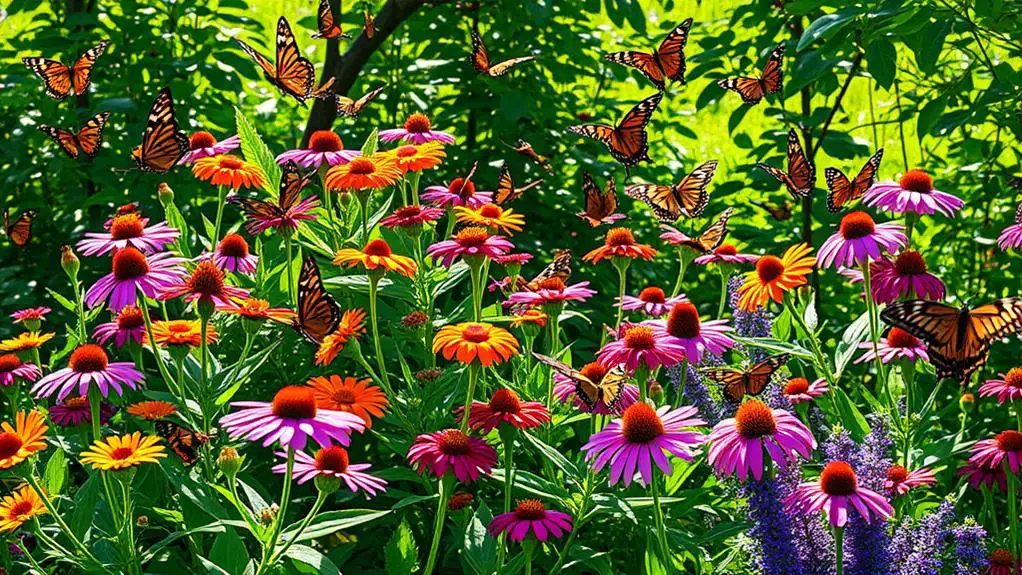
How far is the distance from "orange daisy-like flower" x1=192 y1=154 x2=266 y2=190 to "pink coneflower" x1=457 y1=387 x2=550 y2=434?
0.86 meters

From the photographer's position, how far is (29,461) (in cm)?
212

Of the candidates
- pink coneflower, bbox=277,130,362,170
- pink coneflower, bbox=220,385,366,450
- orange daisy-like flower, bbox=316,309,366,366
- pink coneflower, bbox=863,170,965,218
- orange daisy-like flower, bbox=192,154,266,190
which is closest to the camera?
pink coneflower, bbox=220,385,366,450

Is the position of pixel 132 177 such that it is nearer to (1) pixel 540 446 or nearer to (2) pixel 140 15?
(2) pixel 140 15

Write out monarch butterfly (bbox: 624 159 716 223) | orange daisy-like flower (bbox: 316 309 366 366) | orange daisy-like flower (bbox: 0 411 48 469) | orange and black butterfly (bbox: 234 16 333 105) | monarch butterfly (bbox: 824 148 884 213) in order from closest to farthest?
orange daisy-like flower (bbox: 0 411 48 469) → orange daisy-like flower (bbox: 316 309 366 366) → monarch butterfly (bbox: 824 148 884 213) → monarch butterfly (bbox: 624 159 716 223) → orange and black butterfly (bbox: 234 16 333 105)

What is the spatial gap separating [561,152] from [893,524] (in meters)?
2.46

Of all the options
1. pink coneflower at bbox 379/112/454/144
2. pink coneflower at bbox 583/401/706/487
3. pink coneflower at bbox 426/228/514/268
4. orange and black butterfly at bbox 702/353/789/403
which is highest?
pink coneflower at bbox 379/112/454/144

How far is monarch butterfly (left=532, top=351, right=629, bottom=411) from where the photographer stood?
218 cm

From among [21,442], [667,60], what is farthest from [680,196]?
[21,442]

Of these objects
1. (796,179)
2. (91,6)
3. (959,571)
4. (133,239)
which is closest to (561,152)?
(796,179)

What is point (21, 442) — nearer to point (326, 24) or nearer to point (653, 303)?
point (653, 303)

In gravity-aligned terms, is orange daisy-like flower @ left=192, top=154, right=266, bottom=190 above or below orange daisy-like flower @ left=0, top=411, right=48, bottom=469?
above

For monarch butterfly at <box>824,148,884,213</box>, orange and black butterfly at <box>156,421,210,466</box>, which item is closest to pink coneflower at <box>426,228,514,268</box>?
orange and black butterfly at <box>156,421,210,466</box>

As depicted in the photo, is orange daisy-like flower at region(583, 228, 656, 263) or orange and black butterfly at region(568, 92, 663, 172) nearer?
orange daisy-like flower at region(583, 228, 656, 263)

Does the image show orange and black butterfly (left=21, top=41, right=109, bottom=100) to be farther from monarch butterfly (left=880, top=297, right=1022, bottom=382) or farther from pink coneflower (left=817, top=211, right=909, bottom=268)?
monarch butterfly (left=880, top=297, right=1022, bottom=382)
